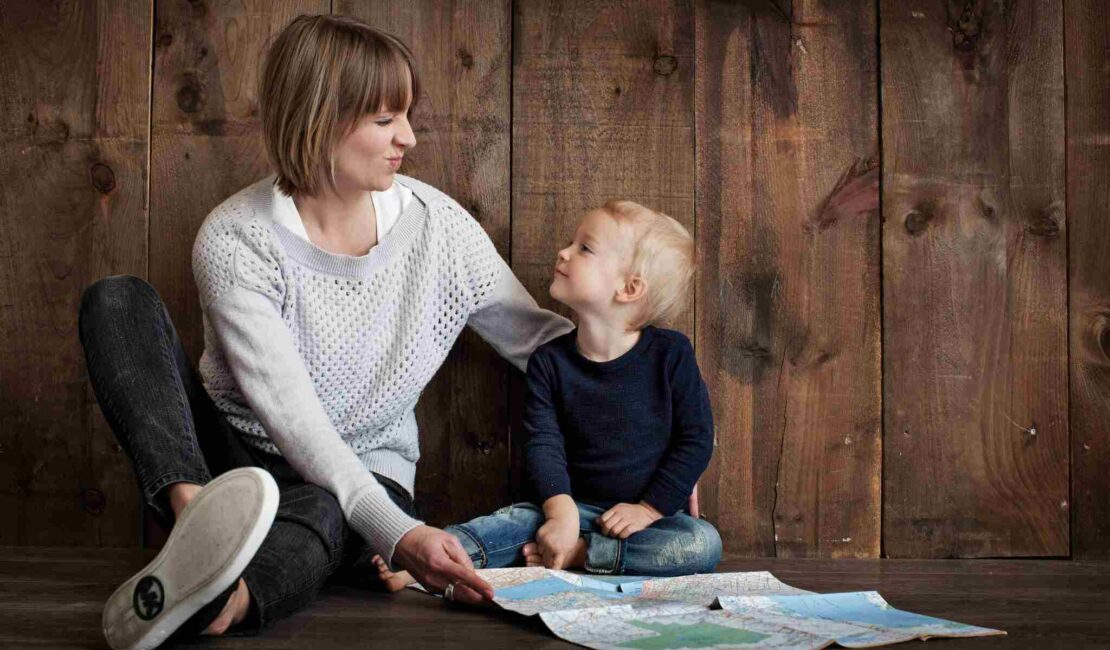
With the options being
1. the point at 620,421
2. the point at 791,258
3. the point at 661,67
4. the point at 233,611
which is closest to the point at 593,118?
the point at 661,67

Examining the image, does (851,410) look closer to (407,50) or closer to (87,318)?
(407,50)

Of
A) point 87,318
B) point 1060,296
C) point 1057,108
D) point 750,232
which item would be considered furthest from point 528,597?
point 1057,108

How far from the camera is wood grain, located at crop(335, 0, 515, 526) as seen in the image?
1549 mm

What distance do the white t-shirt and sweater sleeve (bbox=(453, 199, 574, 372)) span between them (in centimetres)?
9

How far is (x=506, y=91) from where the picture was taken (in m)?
1.55

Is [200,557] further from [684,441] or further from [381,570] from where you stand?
[684,441]

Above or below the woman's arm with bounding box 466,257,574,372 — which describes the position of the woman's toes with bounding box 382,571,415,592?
below

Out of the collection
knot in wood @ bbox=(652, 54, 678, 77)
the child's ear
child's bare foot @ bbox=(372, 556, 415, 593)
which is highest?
knot in wood @ bbox=(652, 54, 678, 77)

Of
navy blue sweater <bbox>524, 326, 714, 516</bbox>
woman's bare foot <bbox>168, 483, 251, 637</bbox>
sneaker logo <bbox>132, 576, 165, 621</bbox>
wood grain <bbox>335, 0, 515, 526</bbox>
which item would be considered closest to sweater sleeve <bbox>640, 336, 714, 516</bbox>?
navy blue sweater <bbox>524, 326, 714, 516</bbox>

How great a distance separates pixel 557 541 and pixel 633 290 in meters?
0.37

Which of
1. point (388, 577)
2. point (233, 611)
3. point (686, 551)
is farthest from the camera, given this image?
point (686, 551)

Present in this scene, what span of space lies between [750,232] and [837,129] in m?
0.21

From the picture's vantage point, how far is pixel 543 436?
141 cm

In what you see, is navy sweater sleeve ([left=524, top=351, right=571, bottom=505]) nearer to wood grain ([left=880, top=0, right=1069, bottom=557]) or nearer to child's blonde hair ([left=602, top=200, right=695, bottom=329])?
child's blonde hair ([left=602, top=200, right=695, bottom=329])
